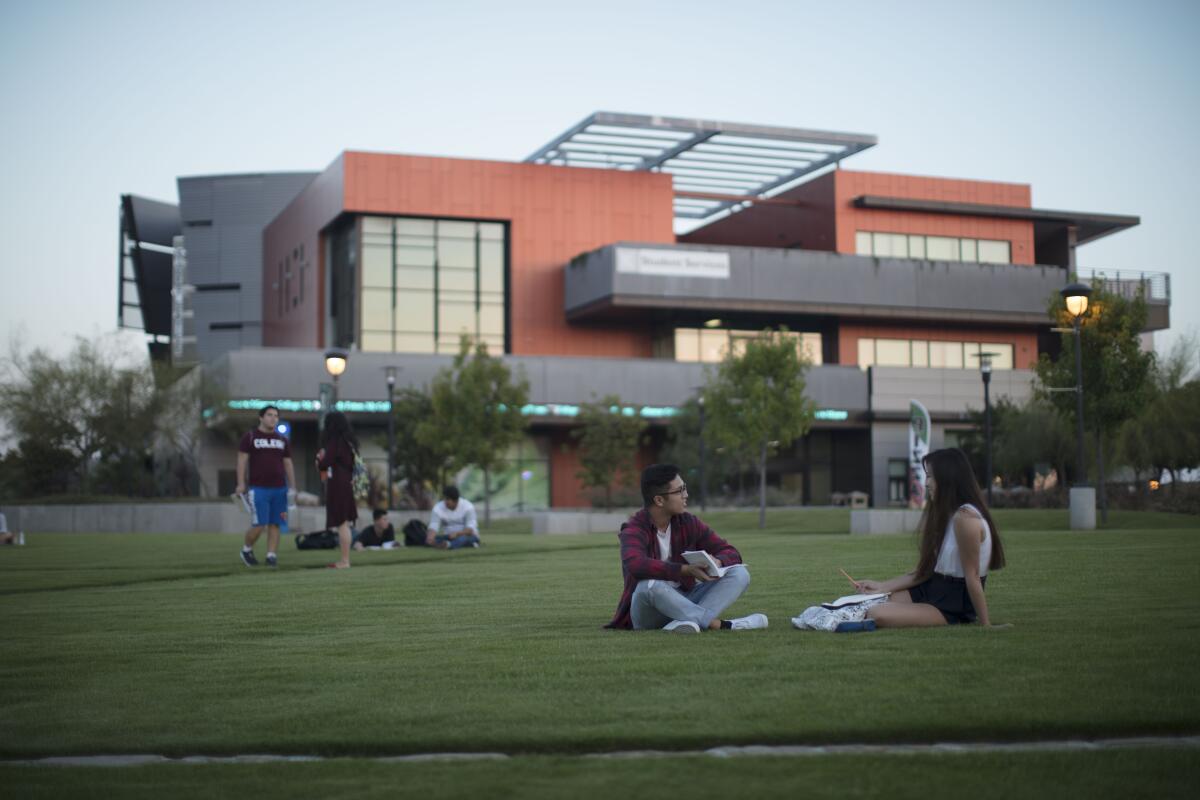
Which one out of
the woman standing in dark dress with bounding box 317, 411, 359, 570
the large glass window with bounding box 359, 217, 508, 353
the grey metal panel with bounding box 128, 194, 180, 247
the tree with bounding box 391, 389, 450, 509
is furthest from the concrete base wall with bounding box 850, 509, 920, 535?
the grey metal panel with bounding box 128, 194, 180, 247

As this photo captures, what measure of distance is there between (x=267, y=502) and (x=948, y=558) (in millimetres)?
11868

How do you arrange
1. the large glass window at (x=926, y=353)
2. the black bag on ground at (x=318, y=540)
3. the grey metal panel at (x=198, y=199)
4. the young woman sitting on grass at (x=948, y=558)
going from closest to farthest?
the young woman sitting on grass at (x=948, y=558)
the black bag on ground at (x=318, y=540)
the large glass window at (x=926, y=353)
the grey metal panel at (x=198, y=199)

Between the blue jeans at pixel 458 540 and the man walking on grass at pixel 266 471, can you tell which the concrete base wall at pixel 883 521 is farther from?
the man walking on grass at pixel 266 471

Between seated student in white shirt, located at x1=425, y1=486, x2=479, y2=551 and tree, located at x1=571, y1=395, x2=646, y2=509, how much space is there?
105 feet

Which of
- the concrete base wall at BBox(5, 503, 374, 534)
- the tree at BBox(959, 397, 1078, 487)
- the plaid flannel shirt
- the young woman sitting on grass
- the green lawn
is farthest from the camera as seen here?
the tree at BBox(959, 397, 1078, 487)

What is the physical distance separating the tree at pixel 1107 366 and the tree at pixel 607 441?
2671 centimetres

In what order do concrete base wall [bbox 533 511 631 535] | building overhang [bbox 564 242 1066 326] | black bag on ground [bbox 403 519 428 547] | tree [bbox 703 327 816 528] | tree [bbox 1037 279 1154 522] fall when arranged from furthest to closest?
building overhang [bbox 564 242 1066 326], tree [bbox 703 327 816 528], concrete base wall [bbox 533 511 631 535], tree [bbox 1037 279 1154 522], black bag on ground [bbox 403 519 428 547]

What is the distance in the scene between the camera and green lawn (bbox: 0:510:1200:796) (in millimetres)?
5195

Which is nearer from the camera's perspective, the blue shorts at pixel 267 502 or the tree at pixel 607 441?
the blue shorts at pixel 267 502

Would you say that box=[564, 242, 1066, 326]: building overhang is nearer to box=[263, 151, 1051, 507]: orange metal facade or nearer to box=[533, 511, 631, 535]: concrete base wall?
box=[263, 151, 1051, 507]: orange metal facade

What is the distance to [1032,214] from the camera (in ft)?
228

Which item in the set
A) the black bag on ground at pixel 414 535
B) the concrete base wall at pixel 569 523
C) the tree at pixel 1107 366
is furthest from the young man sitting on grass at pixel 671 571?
the concrete base wall at pixel 569 523

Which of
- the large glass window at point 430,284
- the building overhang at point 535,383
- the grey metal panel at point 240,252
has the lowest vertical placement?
the building overhang at point 535,383

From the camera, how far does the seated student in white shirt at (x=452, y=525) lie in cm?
2433
